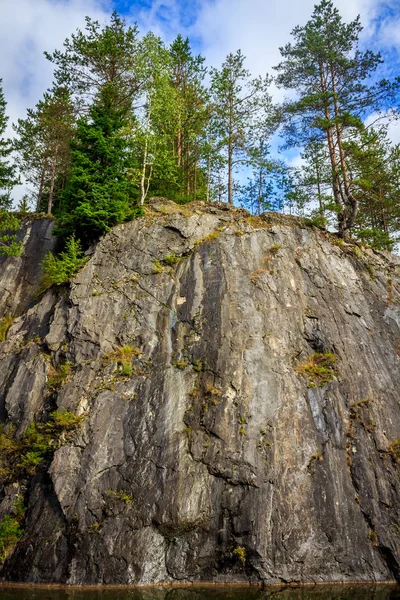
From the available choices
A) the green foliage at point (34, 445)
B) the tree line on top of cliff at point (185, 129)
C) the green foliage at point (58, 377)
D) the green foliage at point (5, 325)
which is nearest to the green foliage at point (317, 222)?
the tree line on top of cliff at point (185, 129)

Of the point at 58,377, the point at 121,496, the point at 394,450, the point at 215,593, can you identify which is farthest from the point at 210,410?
the point at 394,450

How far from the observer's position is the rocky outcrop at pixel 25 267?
2125 centimetres

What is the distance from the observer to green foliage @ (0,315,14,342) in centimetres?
1806

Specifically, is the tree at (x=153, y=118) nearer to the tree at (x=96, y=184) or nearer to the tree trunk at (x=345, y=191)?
the tree at (x=96, y=184)

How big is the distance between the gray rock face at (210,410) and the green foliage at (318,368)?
0.75ft

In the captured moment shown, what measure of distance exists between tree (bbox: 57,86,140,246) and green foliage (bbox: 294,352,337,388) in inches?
434

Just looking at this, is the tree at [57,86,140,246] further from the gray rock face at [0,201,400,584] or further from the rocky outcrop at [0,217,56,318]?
the rocky outcrop at [0,217,56,318]

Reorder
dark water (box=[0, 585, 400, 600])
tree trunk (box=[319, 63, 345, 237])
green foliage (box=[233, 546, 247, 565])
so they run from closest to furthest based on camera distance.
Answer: dark water (box=[0, 585, 400, 600]), green foliage (box=[233, 546, 247, 565]), tree trunk (box=[319, 63, 345, 237])

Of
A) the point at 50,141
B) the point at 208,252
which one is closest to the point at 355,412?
the point at 208,252

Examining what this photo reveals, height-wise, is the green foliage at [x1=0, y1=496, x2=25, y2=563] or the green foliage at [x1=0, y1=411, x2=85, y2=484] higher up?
the green foliage at [x1=0, y1=411, x2=85, y2=484]

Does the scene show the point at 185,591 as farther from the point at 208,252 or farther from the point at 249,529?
the point at 208,252

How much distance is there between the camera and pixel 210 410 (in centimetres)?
1373

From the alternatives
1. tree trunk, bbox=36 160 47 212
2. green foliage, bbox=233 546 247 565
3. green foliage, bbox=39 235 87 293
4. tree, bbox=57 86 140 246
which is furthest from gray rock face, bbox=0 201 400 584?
tree trunk, bbox=36 160 47 212

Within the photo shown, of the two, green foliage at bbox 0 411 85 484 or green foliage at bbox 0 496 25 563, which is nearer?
green foliage at bbox 0 496 25 563
